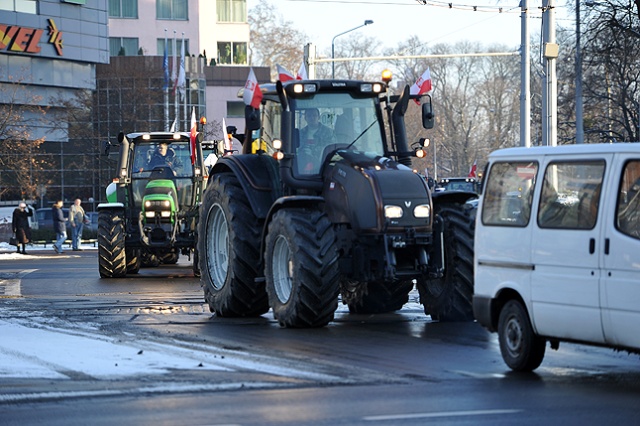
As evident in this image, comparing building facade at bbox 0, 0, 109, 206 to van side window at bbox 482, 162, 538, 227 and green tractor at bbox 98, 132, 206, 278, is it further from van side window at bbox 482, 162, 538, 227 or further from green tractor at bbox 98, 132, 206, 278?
van side window at bbox 482, 162, 538, 227

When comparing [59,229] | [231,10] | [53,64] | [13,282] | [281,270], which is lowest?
[13,282]

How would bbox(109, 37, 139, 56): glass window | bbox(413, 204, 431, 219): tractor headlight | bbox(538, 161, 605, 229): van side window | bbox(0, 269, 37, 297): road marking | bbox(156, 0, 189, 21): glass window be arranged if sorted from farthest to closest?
bbox(156, 0, 189, 21): glass window, bbox(109, 37, 139, 56): glass window, bbox(0, 269, 37, 297): road marking, bbox(413, 204, 431, 219): tractor headlight, bbox(538, 161, 605, 229): van side window

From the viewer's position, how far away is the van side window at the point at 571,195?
1153 centimetres

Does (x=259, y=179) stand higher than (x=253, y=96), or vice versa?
(x=253, y=96)

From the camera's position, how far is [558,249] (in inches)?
463

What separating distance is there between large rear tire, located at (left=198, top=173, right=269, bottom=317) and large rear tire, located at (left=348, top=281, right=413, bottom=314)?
1.28 metres

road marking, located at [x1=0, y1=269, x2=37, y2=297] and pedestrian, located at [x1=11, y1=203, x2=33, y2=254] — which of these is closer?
road marking, located at [x1=0, y1=269, x2=37, y2=297]

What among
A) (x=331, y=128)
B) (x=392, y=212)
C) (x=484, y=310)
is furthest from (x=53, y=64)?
(x=484, y=310)

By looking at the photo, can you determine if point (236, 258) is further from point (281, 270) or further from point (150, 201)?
point (150, 201)

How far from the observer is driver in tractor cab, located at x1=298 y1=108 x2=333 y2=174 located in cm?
1722

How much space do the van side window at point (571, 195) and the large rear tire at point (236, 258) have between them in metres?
6.13

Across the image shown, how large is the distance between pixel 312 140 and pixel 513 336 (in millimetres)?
5621

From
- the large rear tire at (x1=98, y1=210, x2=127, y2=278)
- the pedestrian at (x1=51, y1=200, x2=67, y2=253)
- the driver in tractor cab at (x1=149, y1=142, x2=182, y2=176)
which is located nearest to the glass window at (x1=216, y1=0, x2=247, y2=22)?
the pedestrian at (x1=51, y1=200, x2=67, y2=253)

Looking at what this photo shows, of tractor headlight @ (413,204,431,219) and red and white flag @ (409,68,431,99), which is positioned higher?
red and white flag @ (409,68,431,99)
